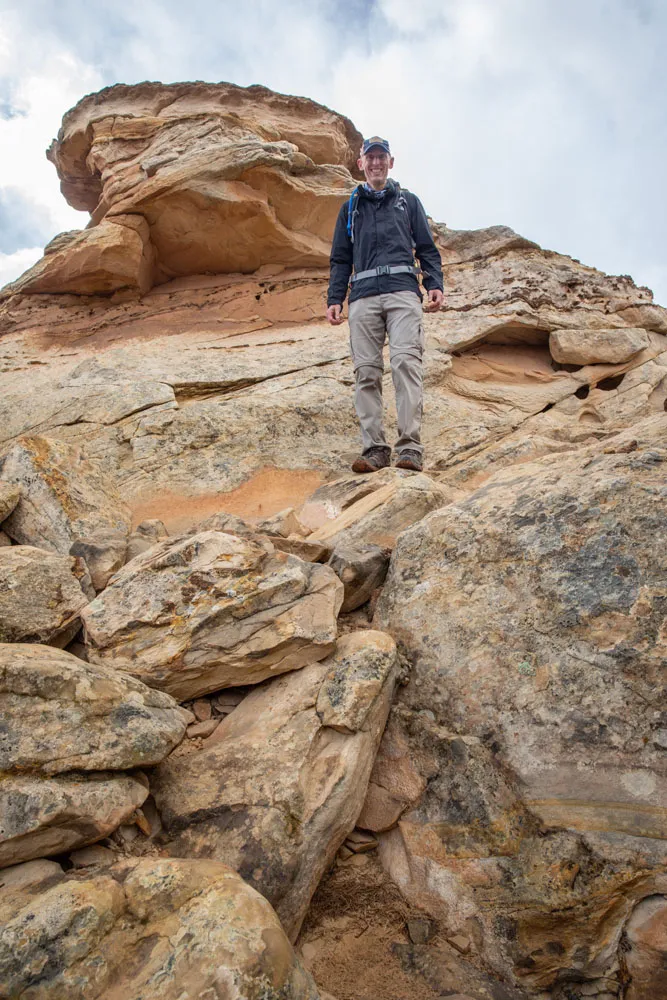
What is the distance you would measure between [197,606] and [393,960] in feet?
7.14

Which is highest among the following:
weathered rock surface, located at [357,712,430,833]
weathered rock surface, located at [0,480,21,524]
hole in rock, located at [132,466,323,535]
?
weathered rock surface, located at [0,480,21,524]

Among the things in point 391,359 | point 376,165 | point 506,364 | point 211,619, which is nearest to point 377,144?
point 376,165

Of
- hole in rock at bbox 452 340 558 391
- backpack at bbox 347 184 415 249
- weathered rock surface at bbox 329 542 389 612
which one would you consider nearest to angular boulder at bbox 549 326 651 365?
hole in rock at bbox 452 340 558 391

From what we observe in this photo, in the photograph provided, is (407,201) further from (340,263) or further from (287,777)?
(287,777)

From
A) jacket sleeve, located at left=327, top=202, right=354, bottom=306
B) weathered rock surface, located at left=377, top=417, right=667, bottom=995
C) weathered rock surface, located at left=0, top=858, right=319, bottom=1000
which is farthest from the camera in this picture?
jacket sleeve, located at left=327, top=202, right=354, bottom=306

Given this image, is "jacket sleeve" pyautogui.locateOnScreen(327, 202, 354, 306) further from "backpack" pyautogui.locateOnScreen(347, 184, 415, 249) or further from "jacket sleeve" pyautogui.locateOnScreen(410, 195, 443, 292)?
"jacket sleeve" pyautogui.locateOnScreen(410, 195, 443, 292)

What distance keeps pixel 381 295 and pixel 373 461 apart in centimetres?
203

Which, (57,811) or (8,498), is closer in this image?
(57,811)

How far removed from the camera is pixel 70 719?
9.76ft

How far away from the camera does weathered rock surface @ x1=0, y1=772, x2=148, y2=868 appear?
2.57m

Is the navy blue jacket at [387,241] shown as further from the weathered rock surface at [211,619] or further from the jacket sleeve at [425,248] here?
the weathered rock surface at [211,619]

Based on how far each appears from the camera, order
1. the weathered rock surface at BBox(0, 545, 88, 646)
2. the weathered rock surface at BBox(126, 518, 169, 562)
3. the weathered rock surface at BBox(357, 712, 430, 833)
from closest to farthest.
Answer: the weathered rock surface at BBox(357, 712, 430, 833) < the weathered rock surface at BBox(0, 545, 88, 646) < the weathered rock surface at BBox(126, 518, 169, 562)

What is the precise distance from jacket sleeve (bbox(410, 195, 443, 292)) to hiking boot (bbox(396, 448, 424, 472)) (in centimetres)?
215

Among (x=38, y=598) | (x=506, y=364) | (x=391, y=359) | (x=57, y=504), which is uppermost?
(x=391, y=359)
